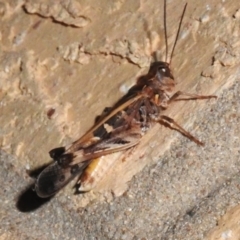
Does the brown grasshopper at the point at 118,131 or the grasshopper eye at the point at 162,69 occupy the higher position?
the grasshopper eye at the point at 162,69

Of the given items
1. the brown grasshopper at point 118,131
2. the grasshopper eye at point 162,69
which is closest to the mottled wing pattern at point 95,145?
the brown grasshopper at point 118,131

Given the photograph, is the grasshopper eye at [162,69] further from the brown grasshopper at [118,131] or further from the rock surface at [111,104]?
the rock surface at [111,104]

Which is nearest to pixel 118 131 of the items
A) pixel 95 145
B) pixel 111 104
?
pixel 95 145

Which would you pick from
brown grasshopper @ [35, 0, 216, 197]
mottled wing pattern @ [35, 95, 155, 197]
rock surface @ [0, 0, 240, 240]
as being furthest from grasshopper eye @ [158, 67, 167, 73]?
mottled wing pattern @ [35, 95, 155, 197]

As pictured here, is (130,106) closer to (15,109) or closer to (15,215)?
(15,109)

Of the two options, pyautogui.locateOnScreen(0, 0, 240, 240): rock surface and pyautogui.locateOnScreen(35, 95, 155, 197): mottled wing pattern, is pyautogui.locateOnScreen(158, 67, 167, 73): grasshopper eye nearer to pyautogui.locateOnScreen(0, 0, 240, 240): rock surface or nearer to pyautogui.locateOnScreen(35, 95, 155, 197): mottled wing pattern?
pyautogui.locateOnScreen(0, 0, 240, 240): rock surface

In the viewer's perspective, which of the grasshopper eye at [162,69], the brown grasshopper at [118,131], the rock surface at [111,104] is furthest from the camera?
the grasshopper eye at [162,69]

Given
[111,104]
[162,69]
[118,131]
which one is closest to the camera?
[111,104]

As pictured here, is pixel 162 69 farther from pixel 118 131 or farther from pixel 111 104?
pixel 118 131
